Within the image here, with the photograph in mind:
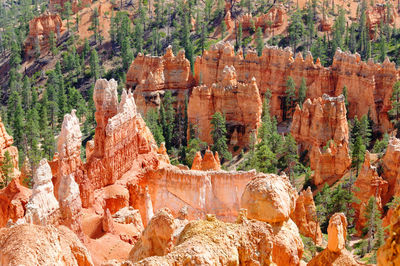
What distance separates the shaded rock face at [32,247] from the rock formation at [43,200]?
15.3ft

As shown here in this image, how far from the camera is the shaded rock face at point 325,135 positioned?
167ft

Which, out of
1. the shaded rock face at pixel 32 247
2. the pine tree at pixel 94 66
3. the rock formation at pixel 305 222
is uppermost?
the shaded rock face at pixel 32 247

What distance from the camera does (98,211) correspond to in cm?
2831

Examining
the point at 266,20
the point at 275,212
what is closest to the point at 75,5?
the point at 266,20

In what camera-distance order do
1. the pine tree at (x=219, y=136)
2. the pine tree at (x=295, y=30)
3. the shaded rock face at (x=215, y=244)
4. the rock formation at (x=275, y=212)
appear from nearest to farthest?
the shaded rock face at (x=215, y=244), the rock formation at (x=275, y=212), the pine tree at (x=219, y=136), the pine tree at (x=295, y=30)

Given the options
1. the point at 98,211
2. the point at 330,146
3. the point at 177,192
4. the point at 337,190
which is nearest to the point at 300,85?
the point at 330,146

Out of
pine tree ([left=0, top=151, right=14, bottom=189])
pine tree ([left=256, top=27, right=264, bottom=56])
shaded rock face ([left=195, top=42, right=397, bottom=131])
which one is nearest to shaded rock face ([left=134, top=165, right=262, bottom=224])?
pine tree ([left=0, top=151, right=14, bottom=189])

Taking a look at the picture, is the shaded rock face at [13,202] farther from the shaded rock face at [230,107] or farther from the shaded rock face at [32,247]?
the shaded rock face at [230,107]

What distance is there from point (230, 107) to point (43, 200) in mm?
45418

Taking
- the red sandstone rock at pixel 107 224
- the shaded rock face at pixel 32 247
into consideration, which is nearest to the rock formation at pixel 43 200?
the red sandstone rock at pixel 107 224

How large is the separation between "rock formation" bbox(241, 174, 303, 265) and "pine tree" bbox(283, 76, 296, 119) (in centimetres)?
4970

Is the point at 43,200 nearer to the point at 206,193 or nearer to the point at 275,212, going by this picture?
the point at 275,212

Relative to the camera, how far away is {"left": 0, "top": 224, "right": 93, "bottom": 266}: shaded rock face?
1501 cm

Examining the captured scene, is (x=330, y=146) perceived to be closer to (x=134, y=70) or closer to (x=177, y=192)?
(x=177, y=192)
